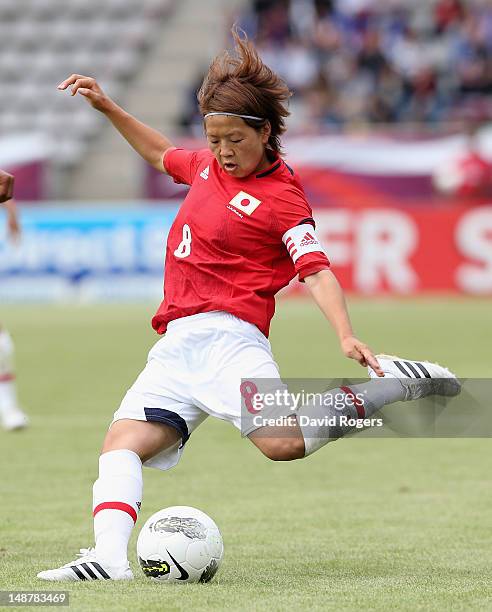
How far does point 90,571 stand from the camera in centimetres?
481

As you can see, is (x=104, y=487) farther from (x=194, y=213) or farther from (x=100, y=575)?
(x=194, y=213)

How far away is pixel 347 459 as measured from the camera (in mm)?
8703

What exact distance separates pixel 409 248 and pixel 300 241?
1570cm

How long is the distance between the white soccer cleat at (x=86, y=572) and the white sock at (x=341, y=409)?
2.67ft

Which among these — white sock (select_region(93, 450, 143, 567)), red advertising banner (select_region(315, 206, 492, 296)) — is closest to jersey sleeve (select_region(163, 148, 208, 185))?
white sock (select_region(93, 450, 143, 567))

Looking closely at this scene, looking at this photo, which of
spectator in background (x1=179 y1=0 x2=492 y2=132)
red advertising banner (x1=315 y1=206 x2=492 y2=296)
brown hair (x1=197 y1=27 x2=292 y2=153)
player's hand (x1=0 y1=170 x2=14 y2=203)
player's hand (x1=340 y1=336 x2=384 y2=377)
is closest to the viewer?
player's hand (x1=340 y1=336 x2=384 y2=377)

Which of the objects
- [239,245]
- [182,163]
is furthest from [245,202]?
[182,163]

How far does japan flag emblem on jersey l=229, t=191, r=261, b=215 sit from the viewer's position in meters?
5.07

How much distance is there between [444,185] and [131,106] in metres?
8.19

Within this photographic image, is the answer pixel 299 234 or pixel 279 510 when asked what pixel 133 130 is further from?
pixel 279 510

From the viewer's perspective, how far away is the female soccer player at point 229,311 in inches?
193

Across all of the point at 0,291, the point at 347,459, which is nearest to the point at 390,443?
the point at 347,459

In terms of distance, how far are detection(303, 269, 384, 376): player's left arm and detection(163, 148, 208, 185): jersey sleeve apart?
31.4 inches

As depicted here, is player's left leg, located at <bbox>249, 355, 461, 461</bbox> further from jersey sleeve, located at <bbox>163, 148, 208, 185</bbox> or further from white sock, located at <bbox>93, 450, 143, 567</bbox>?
jersey sleeve, located at <bbox>163, 148, 208, 185</bbox>
